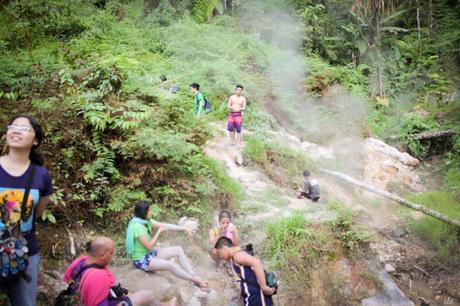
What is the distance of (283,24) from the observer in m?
19.7

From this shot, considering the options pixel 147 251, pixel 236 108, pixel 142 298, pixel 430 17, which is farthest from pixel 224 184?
pixel 430 17

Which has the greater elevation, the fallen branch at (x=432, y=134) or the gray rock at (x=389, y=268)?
the fallen branch at (x=432, y=134)

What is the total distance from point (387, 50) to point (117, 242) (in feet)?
60.9

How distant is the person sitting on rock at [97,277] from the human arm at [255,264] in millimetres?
1370

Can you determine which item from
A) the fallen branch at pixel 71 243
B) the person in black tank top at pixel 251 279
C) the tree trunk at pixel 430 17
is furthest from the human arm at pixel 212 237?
the tree trunk at pixel 430 17

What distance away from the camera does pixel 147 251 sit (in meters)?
5.27

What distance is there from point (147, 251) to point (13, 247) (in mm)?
2415

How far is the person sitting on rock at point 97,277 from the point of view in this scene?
11.4 ft

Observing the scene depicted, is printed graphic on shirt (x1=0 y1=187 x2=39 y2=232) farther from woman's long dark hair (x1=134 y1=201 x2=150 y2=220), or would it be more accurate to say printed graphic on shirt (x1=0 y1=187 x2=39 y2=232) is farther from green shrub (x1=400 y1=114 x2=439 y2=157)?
green shrub (x1=400 y1=114 x2=439 y2=157)

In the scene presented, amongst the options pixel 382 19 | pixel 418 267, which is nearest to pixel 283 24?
pixel 382 19

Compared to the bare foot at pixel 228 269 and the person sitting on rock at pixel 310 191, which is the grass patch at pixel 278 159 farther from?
the bare foot at pixel 228 269

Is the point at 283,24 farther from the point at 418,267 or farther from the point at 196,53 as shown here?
the point at 418,267

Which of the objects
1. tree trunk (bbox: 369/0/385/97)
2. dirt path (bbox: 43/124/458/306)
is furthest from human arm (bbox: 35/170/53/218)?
tree trunk (bbox: 369/0/385/97)

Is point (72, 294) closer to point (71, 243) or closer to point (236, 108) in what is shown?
point (71, 243)
